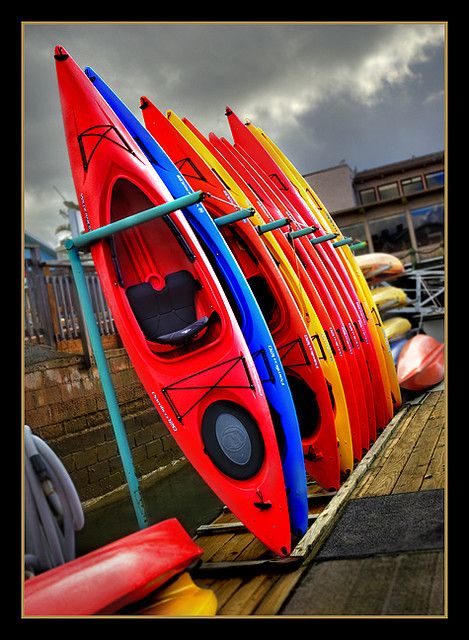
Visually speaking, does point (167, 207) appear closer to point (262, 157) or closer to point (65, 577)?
point (65, 577)

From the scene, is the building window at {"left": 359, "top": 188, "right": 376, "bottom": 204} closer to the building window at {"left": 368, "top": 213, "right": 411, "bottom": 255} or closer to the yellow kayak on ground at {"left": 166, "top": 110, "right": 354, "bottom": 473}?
the building window at {"left": 368, "top": 213, "right": 411, "bottom": 255}

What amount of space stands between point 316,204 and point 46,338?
9.39 ft

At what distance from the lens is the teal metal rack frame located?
2494mm

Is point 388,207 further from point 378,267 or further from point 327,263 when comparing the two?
point 327,263

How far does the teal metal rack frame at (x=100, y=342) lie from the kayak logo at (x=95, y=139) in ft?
2.03

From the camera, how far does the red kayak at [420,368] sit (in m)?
5.39

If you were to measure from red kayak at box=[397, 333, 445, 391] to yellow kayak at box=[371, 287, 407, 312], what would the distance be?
6.20 ft

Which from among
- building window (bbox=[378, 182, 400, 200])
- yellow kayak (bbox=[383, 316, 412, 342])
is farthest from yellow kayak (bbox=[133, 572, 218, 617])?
building window (bbox=[378, 182, 400, 200])

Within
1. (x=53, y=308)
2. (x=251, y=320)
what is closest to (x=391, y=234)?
(x=53, y=308)

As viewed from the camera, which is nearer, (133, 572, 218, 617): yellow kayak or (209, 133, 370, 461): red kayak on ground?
(133, 572, 218, 617): yellow kayak

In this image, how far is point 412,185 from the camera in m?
11.6

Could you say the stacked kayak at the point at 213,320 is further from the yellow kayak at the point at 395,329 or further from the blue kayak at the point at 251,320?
the yellow kayak at the point at 395,329

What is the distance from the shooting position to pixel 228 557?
2.78 m
